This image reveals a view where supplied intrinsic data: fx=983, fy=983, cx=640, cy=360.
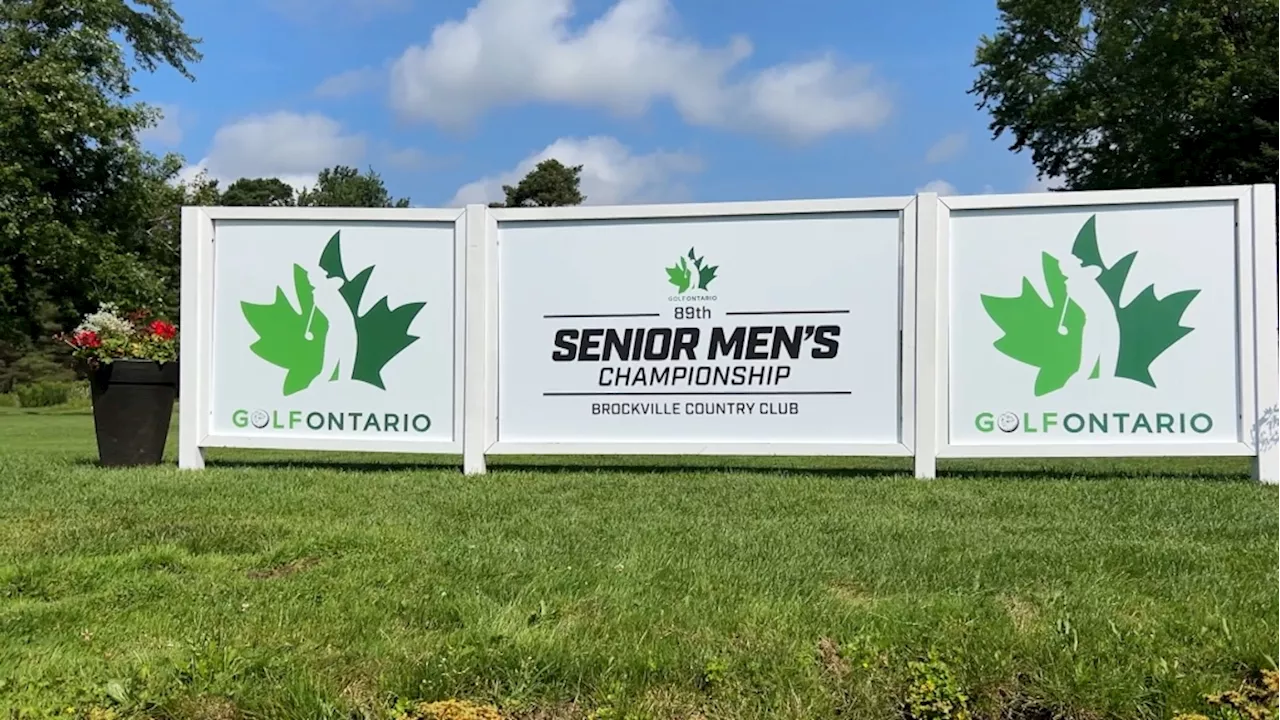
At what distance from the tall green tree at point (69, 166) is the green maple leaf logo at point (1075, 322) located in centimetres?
2554

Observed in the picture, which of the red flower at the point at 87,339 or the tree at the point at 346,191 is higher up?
the tree at the point at 346,191

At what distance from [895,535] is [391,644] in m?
2.84

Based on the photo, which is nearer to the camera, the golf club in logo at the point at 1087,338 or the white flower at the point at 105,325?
the golf club in logo at the point at 1087,338

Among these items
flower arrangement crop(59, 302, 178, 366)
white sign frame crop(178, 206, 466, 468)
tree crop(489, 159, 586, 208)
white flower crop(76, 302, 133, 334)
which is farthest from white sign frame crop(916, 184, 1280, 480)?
tree crop(489, 159, 586, 208)

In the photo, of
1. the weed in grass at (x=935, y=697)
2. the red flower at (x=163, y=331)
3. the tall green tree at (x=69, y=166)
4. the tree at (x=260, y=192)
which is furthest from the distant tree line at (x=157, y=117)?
the tree at (x=260, y=192)

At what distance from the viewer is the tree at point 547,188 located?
224 feet

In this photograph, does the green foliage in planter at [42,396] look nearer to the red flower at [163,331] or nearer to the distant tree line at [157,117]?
the distant tree line at [157,117]

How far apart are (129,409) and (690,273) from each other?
15.6ft

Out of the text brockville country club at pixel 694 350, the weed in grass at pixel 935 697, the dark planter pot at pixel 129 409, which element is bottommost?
the weed in grass at pixel 935 697

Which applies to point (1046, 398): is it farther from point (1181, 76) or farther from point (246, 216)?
point (1181, 76)

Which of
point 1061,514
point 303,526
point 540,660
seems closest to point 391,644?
point 540,660

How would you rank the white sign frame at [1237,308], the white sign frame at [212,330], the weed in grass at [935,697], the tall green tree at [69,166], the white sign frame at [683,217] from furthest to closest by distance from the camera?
1. the tall green tree at [69,166]
2. the white sign frame at [212,330]
3. the white sign frame at [683,217]
4. the white sign frame at [1237,308]
5. the weed in grass at [935,697]

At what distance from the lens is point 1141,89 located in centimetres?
3180

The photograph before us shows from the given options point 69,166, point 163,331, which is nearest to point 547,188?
point 69,166
